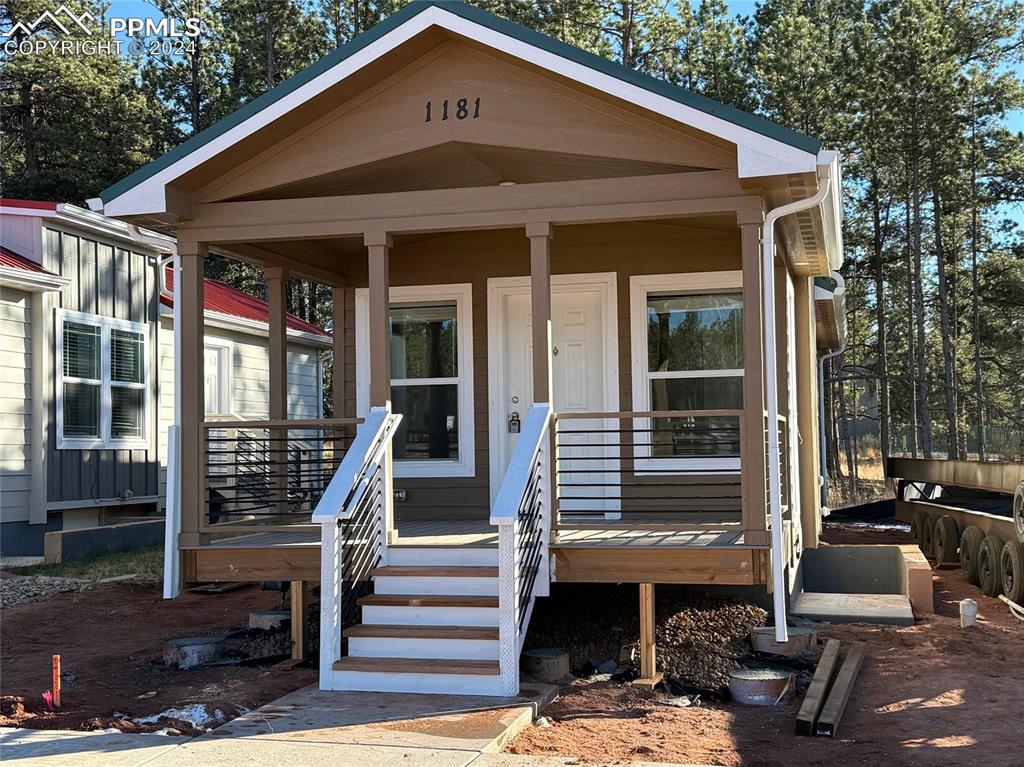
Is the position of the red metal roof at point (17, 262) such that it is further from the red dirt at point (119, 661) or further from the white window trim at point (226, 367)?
the red dirt at point (119, 661)

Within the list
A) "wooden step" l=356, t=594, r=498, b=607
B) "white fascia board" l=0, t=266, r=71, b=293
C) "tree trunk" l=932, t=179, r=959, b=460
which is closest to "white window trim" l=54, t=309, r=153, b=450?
"white fascia board" l=0, t=266, r=71, b=293

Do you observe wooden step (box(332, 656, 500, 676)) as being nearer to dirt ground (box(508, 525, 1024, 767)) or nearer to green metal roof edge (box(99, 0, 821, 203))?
dirt ground (box(508, 525, 1024, 767))

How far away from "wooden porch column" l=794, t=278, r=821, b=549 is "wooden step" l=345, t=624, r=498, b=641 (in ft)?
16.5

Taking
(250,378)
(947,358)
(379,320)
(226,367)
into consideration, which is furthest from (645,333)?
(947,358)

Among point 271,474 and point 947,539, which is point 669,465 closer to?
point 271,474

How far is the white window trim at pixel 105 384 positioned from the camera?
13.1 meters

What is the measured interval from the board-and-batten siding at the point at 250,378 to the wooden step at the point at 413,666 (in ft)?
26.4

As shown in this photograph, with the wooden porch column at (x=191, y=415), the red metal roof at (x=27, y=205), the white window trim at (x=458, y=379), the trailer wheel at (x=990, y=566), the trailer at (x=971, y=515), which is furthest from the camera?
the red metal roof at (x=27, y=205)

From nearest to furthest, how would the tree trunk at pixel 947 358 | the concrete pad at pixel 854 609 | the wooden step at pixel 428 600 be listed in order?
the wooden step at pixel 428 600 → the concrete pad at pixel 854 609 → the tree trunk at pixel 947 358

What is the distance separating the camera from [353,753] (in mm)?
5191

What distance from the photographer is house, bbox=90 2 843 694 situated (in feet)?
22.9

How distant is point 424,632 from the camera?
668 cm

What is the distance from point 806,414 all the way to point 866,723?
4.96m

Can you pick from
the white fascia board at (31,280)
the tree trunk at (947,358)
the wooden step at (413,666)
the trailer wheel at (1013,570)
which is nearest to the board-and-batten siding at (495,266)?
the wooden step at (413,666)
